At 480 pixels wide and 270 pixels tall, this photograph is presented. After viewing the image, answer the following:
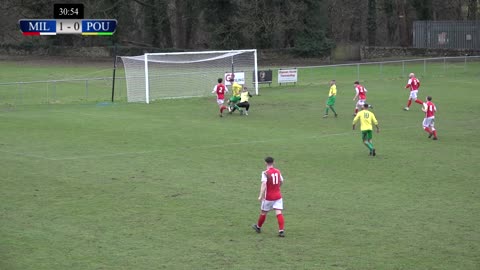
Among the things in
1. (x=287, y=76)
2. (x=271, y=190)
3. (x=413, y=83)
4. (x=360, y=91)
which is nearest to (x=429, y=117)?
(x=360, y=91)

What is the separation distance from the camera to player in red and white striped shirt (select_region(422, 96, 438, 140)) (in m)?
29.4

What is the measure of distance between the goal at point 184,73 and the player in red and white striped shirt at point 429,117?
1998 cm

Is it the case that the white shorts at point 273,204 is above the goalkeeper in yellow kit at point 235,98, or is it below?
below

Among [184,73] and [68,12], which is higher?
[68,12]

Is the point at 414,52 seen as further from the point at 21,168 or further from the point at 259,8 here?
the point at 21,168

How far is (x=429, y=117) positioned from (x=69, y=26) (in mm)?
14934

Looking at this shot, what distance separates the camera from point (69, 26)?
893 inches

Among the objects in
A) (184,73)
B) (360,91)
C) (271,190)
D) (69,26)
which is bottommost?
(271,190)

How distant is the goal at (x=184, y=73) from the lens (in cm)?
4641

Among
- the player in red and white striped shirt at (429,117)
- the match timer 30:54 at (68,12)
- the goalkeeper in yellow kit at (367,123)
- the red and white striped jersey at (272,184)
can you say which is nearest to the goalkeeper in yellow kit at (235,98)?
the player in red and white striped shirt at (429,117)

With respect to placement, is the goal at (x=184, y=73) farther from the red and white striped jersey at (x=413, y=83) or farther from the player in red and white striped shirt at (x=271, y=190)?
the player in red and white striped shirt at (x=271, y=190)

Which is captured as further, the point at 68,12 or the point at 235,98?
the point at 235,98

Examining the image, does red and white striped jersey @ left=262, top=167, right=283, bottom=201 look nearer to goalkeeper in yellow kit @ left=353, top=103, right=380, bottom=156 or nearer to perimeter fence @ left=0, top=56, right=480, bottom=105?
goalkeeper in yellow kit @ left=353, top=103, right=380, bottom=156

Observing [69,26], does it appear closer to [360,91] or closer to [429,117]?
[429,117]
